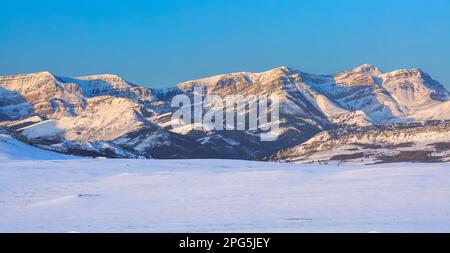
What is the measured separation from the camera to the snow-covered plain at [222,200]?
44.3 m

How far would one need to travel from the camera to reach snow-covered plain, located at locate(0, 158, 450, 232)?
145 ft

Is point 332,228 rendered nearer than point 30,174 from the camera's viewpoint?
Yes

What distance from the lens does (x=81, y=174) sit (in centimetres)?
8556

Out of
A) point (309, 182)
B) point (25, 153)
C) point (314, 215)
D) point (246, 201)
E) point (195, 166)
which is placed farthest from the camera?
point (25, 153)

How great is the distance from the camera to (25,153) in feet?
511

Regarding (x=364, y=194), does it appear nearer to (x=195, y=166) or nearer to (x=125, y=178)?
(x=125, y=178)

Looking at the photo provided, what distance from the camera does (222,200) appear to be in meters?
59.4
